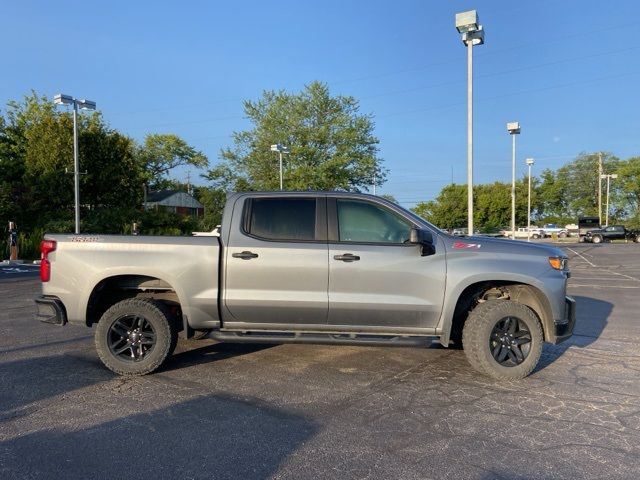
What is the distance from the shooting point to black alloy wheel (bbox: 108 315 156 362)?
17.7 feet

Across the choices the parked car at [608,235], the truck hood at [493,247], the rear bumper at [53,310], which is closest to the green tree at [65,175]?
the rear bumper at [53,310]

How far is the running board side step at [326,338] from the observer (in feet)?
17.0

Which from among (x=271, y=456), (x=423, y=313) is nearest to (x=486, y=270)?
(x=423, y=313)

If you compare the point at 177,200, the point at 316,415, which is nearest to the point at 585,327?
the point at 316,415

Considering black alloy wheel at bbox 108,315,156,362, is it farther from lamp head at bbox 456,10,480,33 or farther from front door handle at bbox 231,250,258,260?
lamp head at bbox 456,10,480,33

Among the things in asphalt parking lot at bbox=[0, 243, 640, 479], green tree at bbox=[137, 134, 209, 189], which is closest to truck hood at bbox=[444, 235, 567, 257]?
asphalt parking lot at bbox=[0, 243, 640, 479]

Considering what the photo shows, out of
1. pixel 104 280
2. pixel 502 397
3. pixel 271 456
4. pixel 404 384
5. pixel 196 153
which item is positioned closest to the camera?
pixel 271 456

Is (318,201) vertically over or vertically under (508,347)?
over

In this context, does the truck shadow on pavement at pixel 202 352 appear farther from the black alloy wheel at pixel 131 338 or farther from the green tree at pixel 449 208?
the green tree at pixel 449 208

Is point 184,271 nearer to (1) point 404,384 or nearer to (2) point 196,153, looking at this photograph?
(1) point 404,384

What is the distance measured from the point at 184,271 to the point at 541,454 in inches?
143

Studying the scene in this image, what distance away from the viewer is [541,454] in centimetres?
357

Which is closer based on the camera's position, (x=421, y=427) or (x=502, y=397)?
(x=421, y=427)

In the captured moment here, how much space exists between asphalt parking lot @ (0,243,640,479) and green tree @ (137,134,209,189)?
2560 inches
